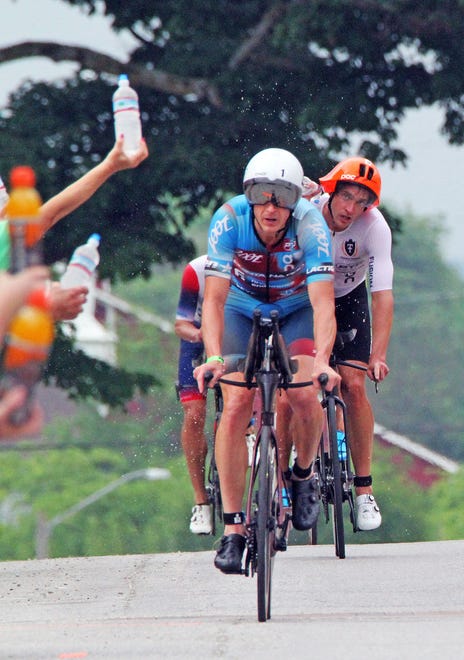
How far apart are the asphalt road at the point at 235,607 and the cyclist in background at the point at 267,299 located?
46cm

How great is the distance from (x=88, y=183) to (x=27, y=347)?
6.10 feet

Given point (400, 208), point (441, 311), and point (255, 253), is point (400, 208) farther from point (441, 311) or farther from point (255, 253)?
point (255, 253)

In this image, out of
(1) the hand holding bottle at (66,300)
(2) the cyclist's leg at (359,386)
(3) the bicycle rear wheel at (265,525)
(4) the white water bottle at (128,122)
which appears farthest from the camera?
(2) the cyclist's leg at (359,386)

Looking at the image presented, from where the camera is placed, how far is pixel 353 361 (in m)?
11.0

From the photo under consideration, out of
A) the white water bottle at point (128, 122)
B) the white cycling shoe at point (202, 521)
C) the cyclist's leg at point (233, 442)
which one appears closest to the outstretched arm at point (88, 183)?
the white water bottle at point (128, 122)

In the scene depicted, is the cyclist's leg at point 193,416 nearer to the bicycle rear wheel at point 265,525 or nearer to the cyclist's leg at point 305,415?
the cyclist's leg at point 305,415

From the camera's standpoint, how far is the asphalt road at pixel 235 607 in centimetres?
761

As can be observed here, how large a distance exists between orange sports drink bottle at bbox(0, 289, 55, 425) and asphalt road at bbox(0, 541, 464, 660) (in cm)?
192

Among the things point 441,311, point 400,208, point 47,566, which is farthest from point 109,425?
point 47,566

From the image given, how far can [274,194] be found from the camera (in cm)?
866

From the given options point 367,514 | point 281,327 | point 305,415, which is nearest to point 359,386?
point 367,514

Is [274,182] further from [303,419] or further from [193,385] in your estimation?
[193,385]

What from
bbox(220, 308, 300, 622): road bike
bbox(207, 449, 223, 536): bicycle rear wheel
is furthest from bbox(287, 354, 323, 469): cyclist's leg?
bbox(207, 449, 223, 536): bicycle rear wheel

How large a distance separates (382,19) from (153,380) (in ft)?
18.7
